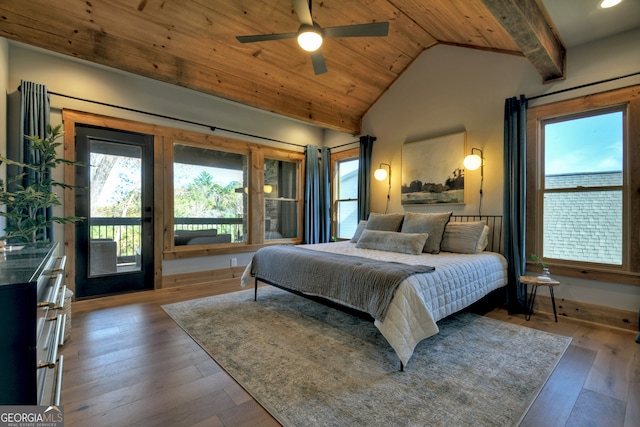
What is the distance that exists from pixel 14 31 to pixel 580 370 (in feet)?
17.1

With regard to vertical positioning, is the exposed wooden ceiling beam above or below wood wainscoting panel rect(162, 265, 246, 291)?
above

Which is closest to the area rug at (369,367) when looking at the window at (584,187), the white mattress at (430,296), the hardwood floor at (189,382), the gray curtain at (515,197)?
the hardwood floor at (189,382)

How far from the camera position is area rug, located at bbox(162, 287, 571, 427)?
5.12 ft

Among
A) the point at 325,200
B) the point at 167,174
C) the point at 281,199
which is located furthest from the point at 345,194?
the point at 167,174

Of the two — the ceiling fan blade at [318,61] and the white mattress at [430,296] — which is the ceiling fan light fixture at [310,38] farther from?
the white mattress at [430,296]

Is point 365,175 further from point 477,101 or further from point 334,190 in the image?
point 477,101

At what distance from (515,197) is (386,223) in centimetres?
149

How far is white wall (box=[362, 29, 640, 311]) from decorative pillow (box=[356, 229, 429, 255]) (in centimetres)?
109

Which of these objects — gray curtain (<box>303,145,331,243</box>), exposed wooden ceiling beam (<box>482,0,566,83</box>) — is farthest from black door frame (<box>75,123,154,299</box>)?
exposed wooden ceiling beam (<box>482,0,566,83</box>)

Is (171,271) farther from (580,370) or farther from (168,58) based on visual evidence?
(580,370)

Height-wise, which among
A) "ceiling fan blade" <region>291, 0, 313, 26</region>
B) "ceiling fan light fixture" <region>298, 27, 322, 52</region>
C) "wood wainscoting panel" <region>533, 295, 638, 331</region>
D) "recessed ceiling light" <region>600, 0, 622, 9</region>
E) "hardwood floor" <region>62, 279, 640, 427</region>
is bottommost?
"hardwood floor" <region>62, 279, 640, 427</region>

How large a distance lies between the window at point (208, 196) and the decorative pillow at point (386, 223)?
7.32 ft

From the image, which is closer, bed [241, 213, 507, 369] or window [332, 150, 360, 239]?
bed [241, 213, 507, 369]

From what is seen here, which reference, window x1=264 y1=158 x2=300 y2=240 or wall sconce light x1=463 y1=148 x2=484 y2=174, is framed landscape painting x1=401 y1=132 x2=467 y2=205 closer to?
wall sconce light x1=463 y1=148 x2=484 y2=174
